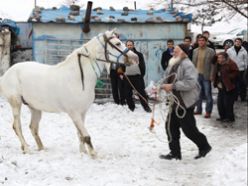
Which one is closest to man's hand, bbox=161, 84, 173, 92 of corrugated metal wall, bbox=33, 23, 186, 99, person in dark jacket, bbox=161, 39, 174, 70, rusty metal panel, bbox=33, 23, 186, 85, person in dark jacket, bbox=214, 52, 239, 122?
person in dark jacket, bbox=214, 52, 239, 122

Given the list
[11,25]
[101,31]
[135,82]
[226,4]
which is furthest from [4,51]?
[226,4]

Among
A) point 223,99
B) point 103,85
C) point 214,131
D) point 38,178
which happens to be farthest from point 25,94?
point 103,85

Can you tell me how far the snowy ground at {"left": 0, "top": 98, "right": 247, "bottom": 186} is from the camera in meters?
6.07

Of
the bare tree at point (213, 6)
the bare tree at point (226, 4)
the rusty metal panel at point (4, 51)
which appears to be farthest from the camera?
the rusty metal panel at point (4, 51)

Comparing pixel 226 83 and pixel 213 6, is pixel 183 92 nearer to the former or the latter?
pixel 226 83

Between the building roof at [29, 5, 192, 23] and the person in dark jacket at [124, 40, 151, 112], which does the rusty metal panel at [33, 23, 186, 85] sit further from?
the person in dark jacket at [124, 40, 151, 112]

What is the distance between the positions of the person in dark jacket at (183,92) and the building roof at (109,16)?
7.60 metres

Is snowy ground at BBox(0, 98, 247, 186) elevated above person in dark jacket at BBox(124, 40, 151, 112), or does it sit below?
below

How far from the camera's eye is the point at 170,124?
24.3 ft

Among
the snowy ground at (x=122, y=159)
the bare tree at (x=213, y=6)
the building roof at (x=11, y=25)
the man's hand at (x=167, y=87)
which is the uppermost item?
the bare tree at (x=213, y=6)

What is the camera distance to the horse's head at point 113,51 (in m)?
7.48

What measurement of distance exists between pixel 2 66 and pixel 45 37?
193cm

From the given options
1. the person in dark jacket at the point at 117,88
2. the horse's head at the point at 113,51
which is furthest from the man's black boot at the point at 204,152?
the person in dark jacket at the point at 117,88

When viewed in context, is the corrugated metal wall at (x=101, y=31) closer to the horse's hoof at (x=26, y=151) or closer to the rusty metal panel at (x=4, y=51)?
the rusty metal panel at (x=4, y=51)
